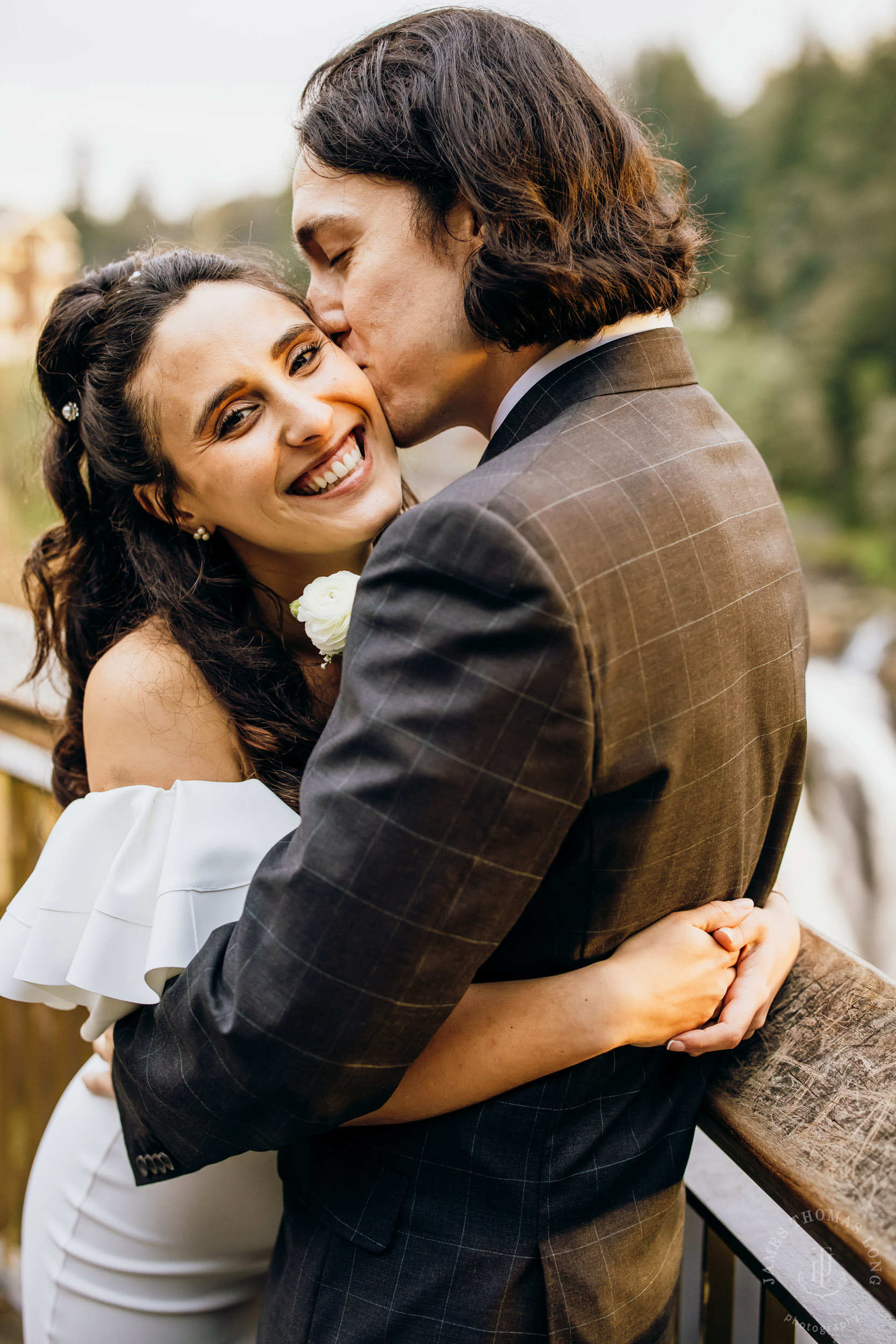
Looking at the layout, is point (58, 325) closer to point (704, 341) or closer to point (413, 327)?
point (413, 327)

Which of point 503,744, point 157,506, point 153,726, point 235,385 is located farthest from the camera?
point 157,506

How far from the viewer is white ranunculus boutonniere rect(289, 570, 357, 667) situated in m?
1.44

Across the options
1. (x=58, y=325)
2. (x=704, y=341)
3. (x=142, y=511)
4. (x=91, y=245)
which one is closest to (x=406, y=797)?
(x=142, y=511)

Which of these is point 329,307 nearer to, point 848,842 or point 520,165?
point 520,165

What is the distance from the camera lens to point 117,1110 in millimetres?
1584

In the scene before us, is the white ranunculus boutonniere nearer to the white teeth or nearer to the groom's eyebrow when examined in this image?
the white teeth

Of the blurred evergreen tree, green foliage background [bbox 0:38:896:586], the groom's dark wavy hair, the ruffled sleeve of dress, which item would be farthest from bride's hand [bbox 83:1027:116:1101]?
the blurred evergreen tree

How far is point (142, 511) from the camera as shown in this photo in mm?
1784

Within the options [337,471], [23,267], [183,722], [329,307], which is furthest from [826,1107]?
[23,267]

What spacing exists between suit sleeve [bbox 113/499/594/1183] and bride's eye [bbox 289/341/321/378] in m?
0.77

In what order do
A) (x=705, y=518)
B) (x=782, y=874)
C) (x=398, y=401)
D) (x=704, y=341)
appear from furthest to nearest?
(x=704, y=341), (x=782, y=874), (x=398, y=401), (x=705, y=518)

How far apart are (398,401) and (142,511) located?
573 millimetres

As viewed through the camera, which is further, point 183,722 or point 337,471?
point 337,471

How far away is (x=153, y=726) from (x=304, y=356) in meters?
0.65
